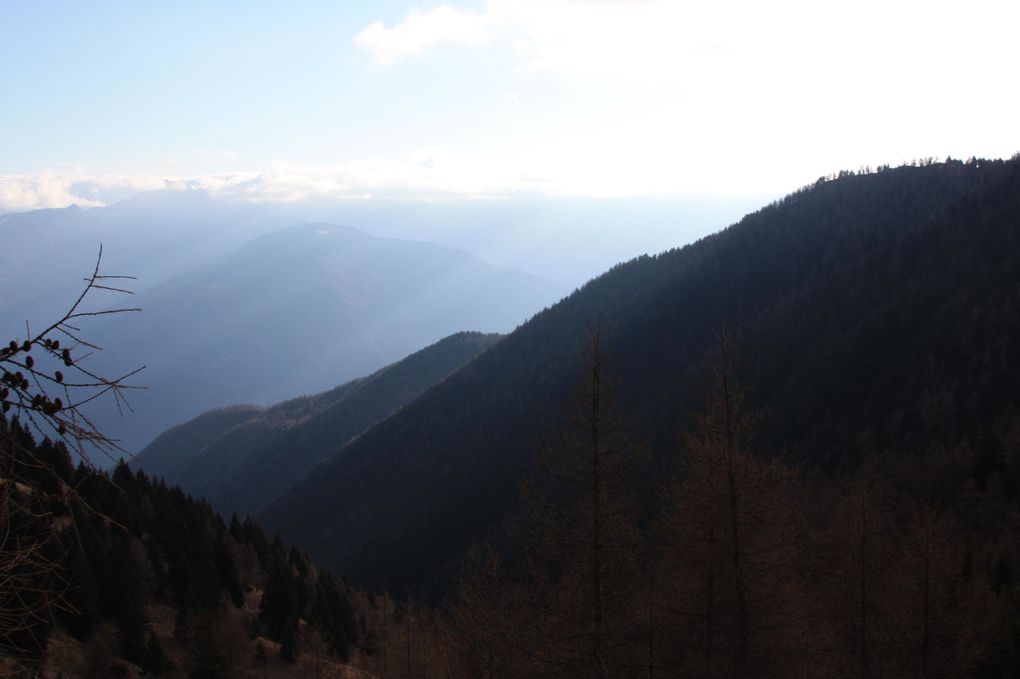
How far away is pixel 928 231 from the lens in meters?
114

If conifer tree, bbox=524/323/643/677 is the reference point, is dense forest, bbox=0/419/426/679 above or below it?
below

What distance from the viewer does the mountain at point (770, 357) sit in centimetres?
7962

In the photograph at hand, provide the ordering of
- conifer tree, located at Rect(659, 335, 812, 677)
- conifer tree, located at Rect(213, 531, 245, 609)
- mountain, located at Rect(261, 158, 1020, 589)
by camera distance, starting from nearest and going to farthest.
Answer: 1. conifer tree, located at Rect(659, 335, 812, 677)
2. conifer tree, located at Rect(213, 531, 245, 609)
3. mountain, located at Rect(261, 158, 1020, 589)

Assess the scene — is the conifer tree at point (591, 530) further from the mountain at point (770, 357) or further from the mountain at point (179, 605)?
the mountain at point (770, 357)

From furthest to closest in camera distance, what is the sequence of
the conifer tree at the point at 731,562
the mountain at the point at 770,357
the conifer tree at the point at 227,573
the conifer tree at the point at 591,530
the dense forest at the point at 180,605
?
1. the mountain at the point at 770,357
2. the conifer tree at the point at 227,573
3. the dense forest at the point at 180,605
4. the conifer tree at the point at 731,562
5. the conifer tree at the point at 591,530

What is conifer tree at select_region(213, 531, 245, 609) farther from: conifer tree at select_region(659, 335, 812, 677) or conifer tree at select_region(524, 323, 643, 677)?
conifer tree at select_region(659, 335, 812, 677)

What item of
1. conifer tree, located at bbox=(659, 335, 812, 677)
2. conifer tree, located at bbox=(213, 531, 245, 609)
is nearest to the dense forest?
conifer tree, located at bbox=(213, 531, 245, 609)

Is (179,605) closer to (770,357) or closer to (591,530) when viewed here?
(591,530)

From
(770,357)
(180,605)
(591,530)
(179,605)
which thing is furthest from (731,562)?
(770,357)

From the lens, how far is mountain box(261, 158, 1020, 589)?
Answer: 261 ft

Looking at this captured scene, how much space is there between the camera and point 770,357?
108m

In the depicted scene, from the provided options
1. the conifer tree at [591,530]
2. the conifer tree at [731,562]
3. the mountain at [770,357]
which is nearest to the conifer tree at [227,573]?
the conifer tree at [591,530]

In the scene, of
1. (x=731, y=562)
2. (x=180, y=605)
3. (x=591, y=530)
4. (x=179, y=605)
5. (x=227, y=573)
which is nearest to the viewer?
(x=591, y=530)

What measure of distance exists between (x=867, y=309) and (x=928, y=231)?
70.9ft
